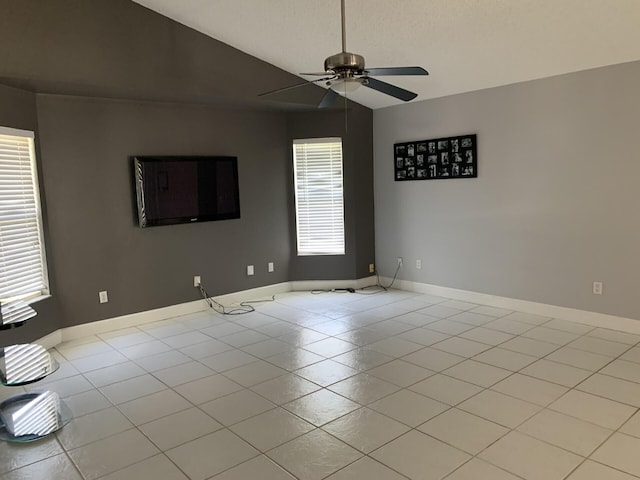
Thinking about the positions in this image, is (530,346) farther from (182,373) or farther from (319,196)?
(319,196)

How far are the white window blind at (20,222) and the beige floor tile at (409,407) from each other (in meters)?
3.17

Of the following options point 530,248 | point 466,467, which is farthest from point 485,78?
point 466,467

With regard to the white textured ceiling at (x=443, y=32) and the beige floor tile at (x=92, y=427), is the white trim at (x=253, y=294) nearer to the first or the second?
the beige floor tile at (x=92, y=427)

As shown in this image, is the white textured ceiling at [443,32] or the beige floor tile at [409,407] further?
the white textured ceiling at [443,32]

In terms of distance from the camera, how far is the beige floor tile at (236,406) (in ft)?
9.80

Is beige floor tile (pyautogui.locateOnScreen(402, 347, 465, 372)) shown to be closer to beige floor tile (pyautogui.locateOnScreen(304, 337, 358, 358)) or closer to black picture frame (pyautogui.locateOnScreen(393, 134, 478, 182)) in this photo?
beige floor tile (pyautogui.locateOnScreen(304, 337, 358, 358))

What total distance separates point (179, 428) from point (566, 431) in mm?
2263

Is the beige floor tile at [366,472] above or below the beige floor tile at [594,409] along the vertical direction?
below

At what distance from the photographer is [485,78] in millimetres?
4844

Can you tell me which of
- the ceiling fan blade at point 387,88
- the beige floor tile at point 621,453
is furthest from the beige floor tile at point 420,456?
the ceiling fan blade at point 387,88

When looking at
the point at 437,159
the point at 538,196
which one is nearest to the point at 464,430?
the point at 538,196

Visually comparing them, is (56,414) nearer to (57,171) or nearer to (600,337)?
(57,171)

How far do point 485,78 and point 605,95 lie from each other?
3.66 ft

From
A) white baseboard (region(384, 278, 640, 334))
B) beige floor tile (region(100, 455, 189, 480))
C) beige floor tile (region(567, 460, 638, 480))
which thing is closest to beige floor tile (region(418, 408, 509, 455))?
beige floor tile (region(567, 460, 638, 480))
